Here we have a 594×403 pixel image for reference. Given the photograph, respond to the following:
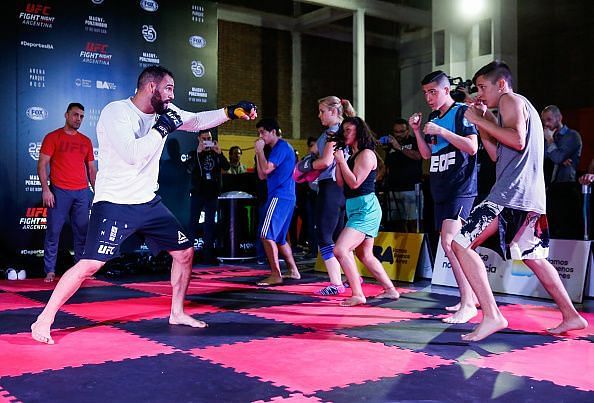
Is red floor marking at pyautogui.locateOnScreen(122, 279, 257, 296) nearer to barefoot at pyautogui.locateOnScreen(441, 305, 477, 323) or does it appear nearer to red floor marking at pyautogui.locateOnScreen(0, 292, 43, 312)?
red floor marking at pyautogui.locateOnScreen(0, 292, 43, 312)

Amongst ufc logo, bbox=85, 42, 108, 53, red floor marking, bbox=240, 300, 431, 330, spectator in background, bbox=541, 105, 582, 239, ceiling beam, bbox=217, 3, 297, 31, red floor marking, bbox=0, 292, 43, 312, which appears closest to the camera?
red floor marking, bbox=240, 300, 431, 330

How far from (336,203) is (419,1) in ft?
45.3

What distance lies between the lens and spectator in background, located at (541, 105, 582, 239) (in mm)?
7957

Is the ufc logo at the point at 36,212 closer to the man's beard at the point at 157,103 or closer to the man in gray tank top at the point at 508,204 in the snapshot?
the man's beard at the point at 157,103

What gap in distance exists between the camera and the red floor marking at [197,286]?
267 inches

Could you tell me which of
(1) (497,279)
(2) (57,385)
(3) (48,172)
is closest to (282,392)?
(2) (57,385)

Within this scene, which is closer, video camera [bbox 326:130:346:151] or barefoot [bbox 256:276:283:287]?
video camera [bbox 326:130:346:151]

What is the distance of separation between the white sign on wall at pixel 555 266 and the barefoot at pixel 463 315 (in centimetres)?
154

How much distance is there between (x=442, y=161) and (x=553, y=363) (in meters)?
1.98

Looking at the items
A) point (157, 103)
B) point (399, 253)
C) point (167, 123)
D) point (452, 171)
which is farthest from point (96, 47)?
point (452, 171)

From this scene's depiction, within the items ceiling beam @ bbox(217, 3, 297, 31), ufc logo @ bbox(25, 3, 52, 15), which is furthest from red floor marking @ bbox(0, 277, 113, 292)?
ceiling beam @ bbox(217, 3, 297, 31)

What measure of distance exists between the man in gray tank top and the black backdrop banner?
20.1ft

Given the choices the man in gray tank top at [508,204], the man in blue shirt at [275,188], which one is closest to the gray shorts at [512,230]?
the man in gray tank top at [508,204]

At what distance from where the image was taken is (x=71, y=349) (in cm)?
401
